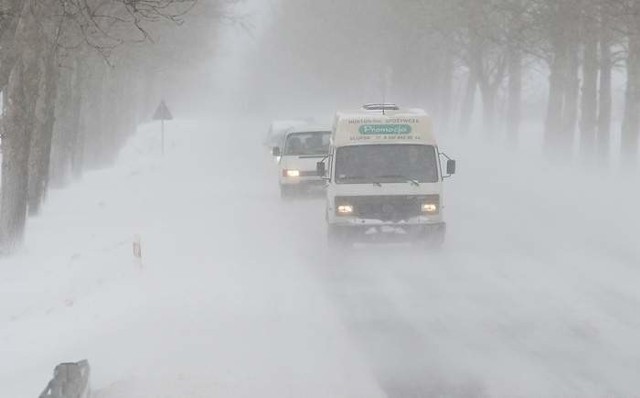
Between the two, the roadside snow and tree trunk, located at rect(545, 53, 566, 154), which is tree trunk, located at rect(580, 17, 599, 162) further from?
the roadside snow

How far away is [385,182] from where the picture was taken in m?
15.6

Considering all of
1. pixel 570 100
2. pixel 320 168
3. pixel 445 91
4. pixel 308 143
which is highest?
pixel 445 91

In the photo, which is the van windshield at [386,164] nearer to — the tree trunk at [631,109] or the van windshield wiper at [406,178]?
the van windshield wiper at [406,178]

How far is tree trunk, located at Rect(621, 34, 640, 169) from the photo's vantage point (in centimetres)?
2543

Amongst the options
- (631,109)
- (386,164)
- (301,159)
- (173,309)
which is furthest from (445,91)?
(173,309)

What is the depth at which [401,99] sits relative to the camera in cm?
5659

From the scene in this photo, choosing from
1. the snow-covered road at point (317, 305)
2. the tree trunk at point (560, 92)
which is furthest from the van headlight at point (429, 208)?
the tree trunk at point (560, 92)

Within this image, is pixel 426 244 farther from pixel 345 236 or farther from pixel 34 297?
pixel 34 297

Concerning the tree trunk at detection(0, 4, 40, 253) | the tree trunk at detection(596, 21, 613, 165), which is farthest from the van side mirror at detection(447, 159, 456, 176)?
the tree trunk at detection(596, 21, 613, 165)

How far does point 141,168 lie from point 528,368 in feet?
87.5

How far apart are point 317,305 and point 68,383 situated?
4.84 meters

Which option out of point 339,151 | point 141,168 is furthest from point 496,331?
point 141,168

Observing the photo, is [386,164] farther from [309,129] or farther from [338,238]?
[309,129]

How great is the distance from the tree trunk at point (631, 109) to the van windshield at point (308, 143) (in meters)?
8.35
